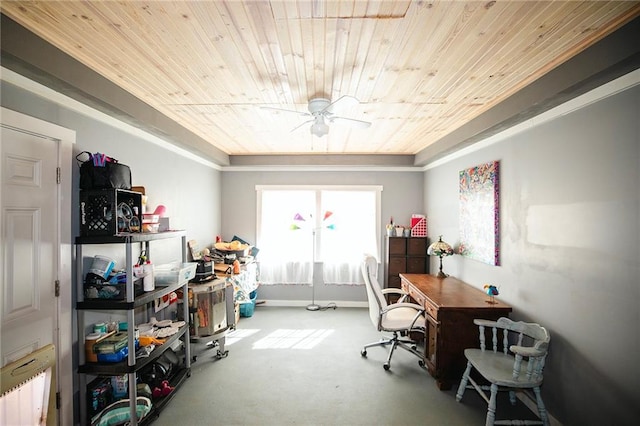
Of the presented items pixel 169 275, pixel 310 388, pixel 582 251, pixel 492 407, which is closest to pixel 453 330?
pixel 492 407

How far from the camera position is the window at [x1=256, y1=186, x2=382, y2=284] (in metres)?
4.98

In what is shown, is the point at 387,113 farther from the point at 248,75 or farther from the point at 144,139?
the point at 144,139

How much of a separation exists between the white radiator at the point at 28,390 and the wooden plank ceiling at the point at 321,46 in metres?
1.77

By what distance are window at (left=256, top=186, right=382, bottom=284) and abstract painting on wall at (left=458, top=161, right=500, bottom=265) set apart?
5.41 feet

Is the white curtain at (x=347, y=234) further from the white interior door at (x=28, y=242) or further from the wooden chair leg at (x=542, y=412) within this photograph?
the white interior door at (x=28, y=242)

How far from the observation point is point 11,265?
1.70m

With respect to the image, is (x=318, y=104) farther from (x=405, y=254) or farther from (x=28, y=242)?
(x=405, y=254)

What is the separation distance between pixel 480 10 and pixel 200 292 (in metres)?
3.31

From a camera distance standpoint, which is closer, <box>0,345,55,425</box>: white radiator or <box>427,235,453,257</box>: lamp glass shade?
<box>0,345,55,425</box>: white radiator

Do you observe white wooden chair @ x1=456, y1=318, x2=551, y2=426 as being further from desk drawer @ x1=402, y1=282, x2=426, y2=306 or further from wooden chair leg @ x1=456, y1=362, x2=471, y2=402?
desk drawer @ x1=402, y1=282, x2=426, y2=306

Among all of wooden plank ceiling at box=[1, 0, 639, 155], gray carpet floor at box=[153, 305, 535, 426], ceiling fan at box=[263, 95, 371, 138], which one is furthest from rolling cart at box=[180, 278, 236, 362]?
ceiling fan at box=[263, 95, 371, 138]

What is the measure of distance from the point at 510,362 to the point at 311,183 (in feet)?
11.9

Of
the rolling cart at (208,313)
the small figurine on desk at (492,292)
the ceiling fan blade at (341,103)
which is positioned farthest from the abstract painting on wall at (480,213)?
the rolling cart at (208,313)

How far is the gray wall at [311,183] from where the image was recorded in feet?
16.4
